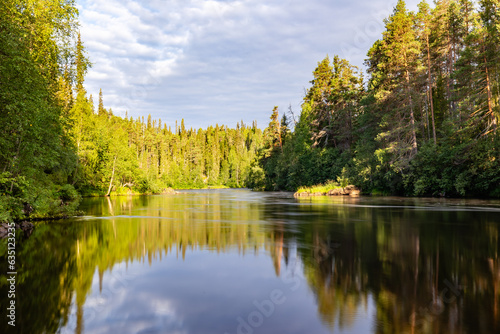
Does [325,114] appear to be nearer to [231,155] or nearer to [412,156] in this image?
[412,156]

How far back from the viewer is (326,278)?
Result: 7973 mm

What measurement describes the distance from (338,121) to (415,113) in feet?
48.6

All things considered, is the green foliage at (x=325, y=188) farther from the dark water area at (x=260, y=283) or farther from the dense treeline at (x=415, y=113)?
the dark water area at (x=260, y=283)

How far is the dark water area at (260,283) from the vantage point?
220 inches

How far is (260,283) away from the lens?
789 centimetres

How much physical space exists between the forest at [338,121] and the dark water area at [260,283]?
18.5 feet

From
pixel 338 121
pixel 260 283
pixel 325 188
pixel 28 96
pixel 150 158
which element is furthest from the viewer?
pixel 150 158

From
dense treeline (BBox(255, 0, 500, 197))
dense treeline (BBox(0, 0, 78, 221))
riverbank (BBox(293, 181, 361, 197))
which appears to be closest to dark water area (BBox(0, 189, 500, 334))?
dense treeline (BBox(0, 0, 78, 221))

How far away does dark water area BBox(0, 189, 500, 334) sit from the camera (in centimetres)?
558

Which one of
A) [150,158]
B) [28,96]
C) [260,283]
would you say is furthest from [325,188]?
[150,158]

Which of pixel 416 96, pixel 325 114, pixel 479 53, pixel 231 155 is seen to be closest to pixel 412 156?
pixel 416 96

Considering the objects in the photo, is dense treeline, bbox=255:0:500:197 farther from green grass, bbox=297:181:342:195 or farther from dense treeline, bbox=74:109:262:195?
dense treeline, bbox=74:109:262:195

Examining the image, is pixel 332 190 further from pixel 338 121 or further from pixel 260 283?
pixel 260 283

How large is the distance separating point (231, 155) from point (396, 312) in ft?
475
